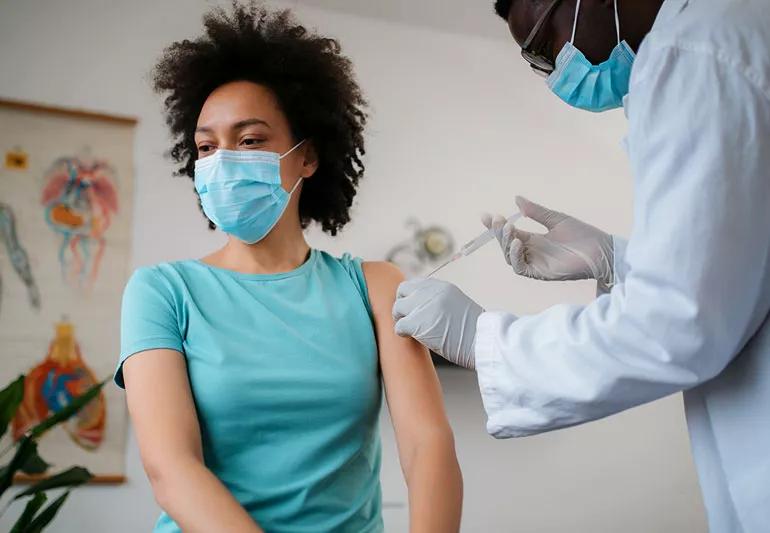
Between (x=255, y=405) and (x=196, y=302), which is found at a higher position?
(x=196, y=302)

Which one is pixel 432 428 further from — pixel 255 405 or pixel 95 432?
pixel 95 432

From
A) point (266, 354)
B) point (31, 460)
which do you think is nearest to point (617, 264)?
point (266, 354)

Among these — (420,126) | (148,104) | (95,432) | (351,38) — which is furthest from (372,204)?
(95,432)

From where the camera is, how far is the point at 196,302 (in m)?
1.37

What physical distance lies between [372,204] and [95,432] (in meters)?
1.40

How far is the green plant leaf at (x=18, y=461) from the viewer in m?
1.94

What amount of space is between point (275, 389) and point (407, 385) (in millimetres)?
217

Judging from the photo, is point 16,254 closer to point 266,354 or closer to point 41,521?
point 41,521

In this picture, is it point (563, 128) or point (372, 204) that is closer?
point (372, 204)

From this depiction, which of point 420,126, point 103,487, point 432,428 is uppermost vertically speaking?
point 420,126

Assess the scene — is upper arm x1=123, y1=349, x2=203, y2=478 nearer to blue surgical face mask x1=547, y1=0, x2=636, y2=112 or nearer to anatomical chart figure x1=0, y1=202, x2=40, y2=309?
blue surgical face mask x1=547, y1=0, x2=636, y2=112

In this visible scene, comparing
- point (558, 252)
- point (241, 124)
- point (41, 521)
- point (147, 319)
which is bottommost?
point (41, 521)

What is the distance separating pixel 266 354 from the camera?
4.33 ft

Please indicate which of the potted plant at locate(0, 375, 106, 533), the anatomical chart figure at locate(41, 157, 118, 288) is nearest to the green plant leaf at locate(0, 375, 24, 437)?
the potted plant at locate(0, 375, 106, 533)
